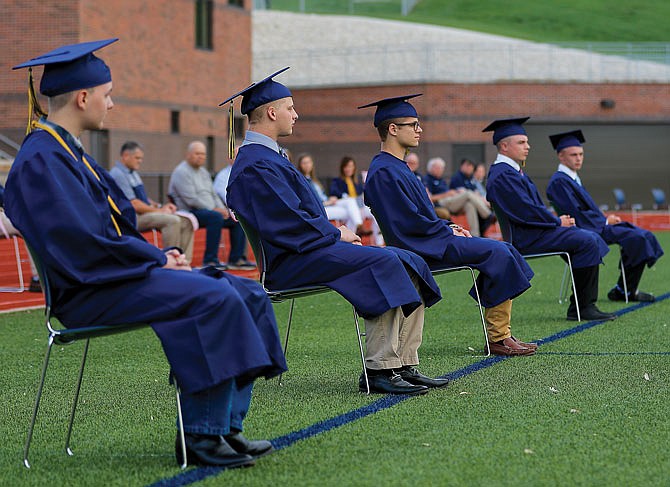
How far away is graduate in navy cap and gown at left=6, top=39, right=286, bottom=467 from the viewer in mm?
4367

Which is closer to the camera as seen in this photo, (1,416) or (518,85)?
(1,416)

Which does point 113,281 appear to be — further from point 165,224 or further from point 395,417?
point 165,224

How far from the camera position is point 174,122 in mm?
28375

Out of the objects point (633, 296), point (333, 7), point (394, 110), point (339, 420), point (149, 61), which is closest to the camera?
point (339, 420)

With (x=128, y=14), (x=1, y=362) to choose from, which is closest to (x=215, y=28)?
(x=128, y=14)

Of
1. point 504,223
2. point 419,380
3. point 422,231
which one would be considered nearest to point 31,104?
point 419,380

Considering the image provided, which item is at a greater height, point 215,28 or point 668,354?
point 215,28

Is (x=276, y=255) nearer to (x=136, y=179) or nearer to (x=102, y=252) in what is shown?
(x=102, y=252)

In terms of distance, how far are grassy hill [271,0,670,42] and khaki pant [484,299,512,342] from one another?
48218mm

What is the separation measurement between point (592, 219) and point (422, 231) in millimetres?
4224

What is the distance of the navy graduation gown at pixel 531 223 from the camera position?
9609mm

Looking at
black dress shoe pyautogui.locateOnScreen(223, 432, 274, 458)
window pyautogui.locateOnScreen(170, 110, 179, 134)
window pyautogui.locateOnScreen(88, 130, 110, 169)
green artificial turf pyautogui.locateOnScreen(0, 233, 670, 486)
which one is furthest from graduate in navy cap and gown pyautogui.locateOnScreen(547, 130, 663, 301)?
window pyautogui.locateOnScreen(170, 110, 179, 134)

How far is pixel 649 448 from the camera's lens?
190 inches

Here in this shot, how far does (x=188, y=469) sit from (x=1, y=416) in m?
1.74
